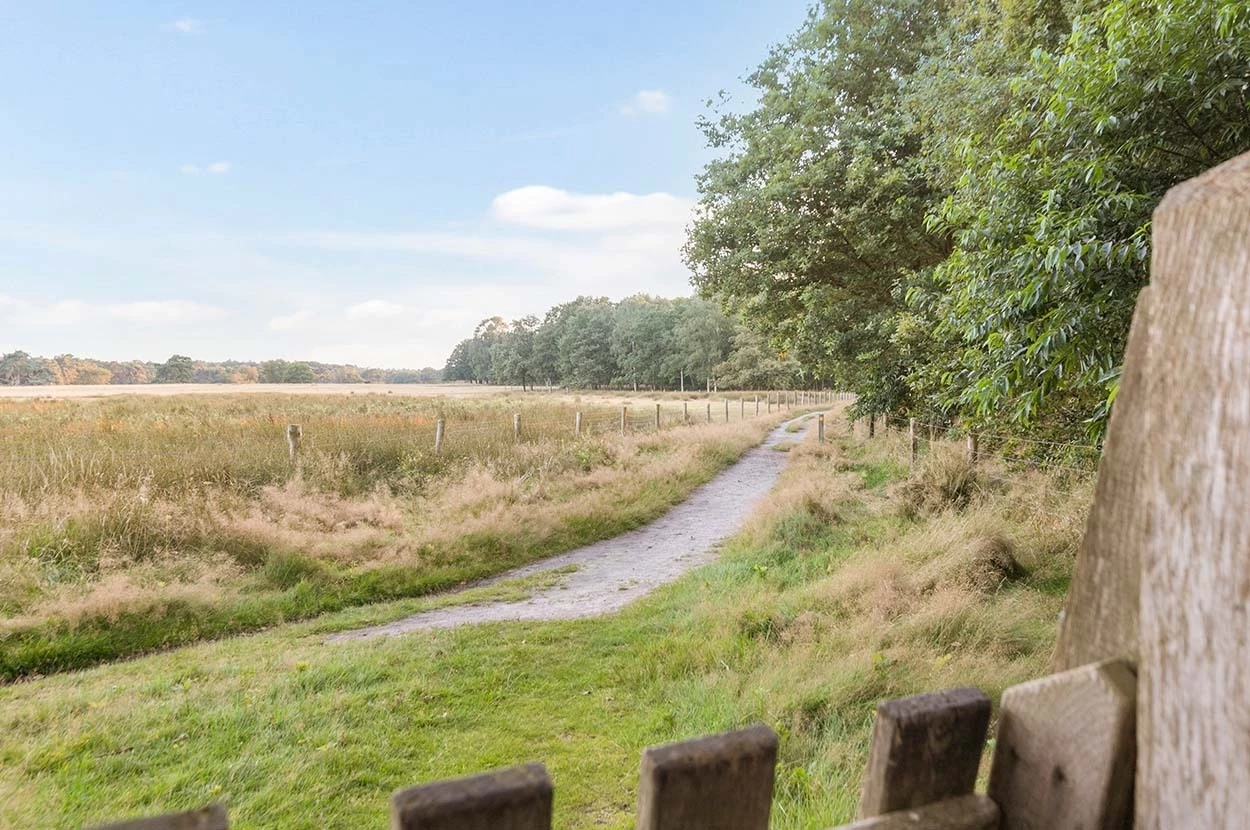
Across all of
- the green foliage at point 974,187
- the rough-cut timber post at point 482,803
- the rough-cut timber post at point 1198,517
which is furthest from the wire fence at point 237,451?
the rough-cut timber post at point 1198,517

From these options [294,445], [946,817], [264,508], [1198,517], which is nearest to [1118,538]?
[1198,517]

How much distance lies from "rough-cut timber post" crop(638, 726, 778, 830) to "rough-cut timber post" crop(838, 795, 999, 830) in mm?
141

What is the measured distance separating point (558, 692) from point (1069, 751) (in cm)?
452

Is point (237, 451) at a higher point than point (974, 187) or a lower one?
lower

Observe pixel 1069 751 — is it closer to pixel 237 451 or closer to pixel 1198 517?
pixel 1198 517

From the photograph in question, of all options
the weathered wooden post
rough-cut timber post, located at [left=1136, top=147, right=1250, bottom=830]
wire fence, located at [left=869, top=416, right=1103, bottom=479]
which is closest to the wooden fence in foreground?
rough-cut timber post, located at [left=1136, top=147, right=1250, bottom=830]

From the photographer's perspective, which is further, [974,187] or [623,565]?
[623,565]

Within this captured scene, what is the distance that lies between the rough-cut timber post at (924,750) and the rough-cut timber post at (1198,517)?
0.59 ft

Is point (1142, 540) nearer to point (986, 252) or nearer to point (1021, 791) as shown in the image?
point (1021, 791)

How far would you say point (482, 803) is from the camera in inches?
27.6

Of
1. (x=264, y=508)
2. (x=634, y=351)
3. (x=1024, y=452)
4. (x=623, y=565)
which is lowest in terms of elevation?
(x=623, y=565)

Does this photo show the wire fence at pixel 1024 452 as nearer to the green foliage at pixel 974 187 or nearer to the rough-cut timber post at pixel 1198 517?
the green foliage at pixel 974 187

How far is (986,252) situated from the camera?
595 cm

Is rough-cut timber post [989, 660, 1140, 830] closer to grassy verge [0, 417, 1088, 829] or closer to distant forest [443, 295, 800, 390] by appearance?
grassy verge [0, 417, 1088, 829]
